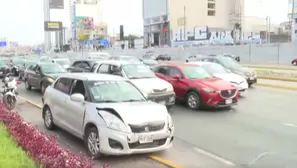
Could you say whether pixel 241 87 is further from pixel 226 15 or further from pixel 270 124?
pixel 226 15

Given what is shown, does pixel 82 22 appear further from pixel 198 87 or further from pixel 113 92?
pixel 113 92

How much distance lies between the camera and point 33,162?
456 cm

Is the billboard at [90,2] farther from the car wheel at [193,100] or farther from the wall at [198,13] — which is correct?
the car wheel at [193,100]

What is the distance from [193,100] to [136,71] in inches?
87.3

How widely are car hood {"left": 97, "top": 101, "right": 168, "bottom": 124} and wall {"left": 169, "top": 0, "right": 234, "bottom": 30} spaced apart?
115080 millimetres

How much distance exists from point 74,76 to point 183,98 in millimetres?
5198

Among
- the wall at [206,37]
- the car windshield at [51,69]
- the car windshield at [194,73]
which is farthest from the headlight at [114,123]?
the wall at [206,37]

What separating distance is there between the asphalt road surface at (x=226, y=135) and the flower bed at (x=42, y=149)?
1.37 m

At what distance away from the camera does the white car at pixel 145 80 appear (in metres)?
11.2

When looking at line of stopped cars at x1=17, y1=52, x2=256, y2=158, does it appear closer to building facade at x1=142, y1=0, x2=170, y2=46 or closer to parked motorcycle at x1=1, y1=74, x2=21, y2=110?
parked motorcycle at x1=1, y1=74, x2=21, y2=110

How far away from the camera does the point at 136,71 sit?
12883 mm

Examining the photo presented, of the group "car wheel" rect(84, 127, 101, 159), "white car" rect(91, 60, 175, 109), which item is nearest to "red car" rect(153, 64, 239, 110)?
"white car" rect(91, 60, 175, 109)

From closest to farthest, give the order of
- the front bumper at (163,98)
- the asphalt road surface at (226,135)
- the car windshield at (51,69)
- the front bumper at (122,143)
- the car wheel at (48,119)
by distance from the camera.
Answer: the front bumper at (122,143), the asphalt road surface at (226,135), the car wheel at (48,119), the front bumper at (163,98), the car windshield at (51,69)

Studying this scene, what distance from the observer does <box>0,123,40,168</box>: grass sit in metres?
4.52
